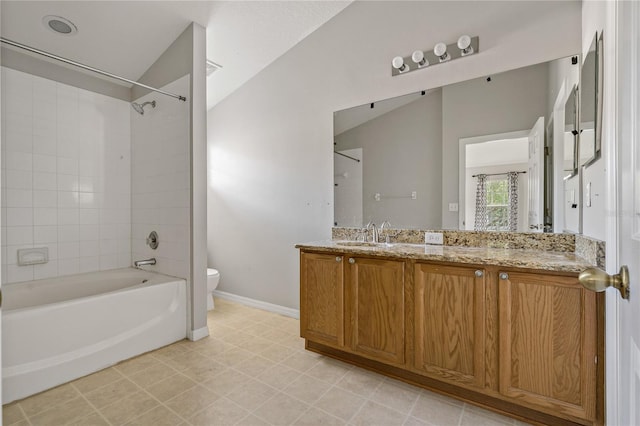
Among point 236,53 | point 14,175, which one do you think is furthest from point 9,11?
point 236,53

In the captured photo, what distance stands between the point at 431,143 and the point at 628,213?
1.79 metres

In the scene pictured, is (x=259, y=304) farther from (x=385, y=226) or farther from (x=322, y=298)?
(x=385, y=226)

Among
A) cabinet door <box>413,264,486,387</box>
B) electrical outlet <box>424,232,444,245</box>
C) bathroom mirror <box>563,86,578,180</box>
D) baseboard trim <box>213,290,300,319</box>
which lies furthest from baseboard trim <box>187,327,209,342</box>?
bathroom mirror <box>563,86,578,180</box>

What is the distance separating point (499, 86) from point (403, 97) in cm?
67

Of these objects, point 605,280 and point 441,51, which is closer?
point 605,280


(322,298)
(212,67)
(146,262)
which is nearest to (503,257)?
(322,298)

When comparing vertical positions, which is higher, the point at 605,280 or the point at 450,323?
the point at 605,280

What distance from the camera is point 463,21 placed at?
224cm

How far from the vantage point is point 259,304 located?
3.49 meters

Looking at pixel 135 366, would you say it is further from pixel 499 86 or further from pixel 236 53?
pixel 499 86

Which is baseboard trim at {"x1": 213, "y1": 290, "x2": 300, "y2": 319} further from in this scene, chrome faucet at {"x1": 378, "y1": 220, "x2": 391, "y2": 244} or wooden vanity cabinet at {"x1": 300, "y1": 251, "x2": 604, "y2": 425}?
chrome faucet at {"x1": 378, "y1": 220, "x2": 391, "y2": 244}

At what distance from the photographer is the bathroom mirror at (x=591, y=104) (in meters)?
1.46

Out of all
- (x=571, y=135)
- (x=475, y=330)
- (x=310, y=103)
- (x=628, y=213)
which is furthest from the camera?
(x=310, y=103)

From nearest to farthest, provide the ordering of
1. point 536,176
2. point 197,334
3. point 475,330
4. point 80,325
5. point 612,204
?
point 612,204 → point 475,330 → point 536,176 → point 80,325 → point 197,334
